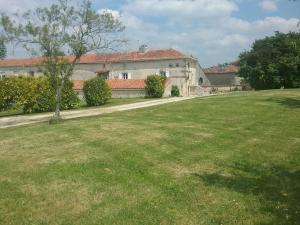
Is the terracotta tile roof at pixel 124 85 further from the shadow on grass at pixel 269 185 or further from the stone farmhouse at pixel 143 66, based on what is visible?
the shadow on grass at pixel 269 185

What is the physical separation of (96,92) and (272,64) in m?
18.3

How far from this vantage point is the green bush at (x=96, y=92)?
104 ft

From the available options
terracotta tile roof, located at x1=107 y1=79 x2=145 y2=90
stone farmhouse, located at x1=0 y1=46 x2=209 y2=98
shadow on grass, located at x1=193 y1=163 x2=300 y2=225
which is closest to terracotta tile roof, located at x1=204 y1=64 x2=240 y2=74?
stone farmhouse, located at x1=0 y1=46 x2=209 y2=98

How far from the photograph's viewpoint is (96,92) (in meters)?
31.7

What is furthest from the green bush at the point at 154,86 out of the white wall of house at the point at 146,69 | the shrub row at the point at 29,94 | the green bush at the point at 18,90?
the white wall of house at the point at 146,69

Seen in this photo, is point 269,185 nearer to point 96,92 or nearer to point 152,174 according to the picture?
point 152,174

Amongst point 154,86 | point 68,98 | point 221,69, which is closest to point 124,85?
point 154,86

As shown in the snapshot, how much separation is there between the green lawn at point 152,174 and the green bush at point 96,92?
16.3 metres

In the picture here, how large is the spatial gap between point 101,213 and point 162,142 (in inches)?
194

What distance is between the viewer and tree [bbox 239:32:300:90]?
39844mm

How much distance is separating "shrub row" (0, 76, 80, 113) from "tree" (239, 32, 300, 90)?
2070 centimetres

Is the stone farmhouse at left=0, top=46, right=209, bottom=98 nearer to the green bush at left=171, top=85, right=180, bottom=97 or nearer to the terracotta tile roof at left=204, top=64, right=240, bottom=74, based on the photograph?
the terracotta tile roof at left=204, top=64, right=240, bottom=74

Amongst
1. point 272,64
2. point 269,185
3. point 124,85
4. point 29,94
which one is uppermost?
point 272,64

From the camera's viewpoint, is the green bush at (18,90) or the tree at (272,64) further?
the tree at (272,64)
